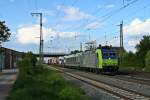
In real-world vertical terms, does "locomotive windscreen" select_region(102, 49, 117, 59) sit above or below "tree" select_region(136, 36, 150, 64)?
below

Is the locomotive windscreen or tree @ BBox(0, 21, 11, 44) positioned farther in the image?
tree @ BBox(0, 21, 11, 44)

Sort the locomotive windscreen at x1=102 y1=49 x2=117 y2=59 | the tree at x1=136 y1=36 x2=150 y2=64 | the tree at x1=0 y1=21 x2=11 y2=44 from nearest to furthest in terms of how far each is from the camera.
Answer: the locomotive windscreen at x1=102 y1=49 x2=117 y2=59
the tree at x1=0 y1=21 x2=11 y2=44
the tree at x1=136 y1=36 x2=150 y2=64

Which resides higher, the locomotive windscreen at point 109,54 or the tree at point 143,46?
the tree at point 143,46

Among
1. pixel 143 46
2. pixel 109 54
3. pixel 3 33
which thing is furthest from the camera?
pixel 143 46

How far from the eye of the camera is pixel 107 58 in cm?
5266

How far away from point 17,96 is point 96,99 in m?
4.79

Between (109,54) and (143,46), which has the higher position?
(143,46)

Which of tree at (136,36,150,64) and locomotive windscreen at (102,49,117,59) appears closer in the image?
locomotive windscreen at (102,49,117,59)

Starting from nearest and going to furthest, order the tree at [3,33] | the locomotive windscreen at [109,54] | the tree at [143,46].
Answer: the locomotive windscreen at [109,54]
the tree at [3,33]
the tree at [143,46]

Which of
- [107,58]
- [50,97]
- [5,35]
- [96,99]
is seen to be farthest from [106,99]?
[5,35]

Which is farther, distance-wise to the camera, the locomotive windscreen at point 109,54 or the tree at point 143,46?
the tree at point 143,46

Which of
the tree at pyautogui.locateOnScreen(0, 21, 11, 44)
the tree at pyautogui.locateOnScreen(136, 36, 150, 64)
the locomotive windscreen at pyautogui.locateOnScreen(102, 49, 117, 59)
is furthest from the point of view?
the tree at pyautogui.locateOnScreen(136, 36, 150, 64)

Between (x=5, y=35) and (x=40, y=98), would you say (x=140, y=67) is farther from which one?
(x=40, y=98)

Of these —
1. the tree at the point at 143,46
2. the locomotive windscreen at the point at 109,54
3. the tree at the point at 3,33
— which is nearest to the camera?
the locomotive windscreen at the point at 109,54
